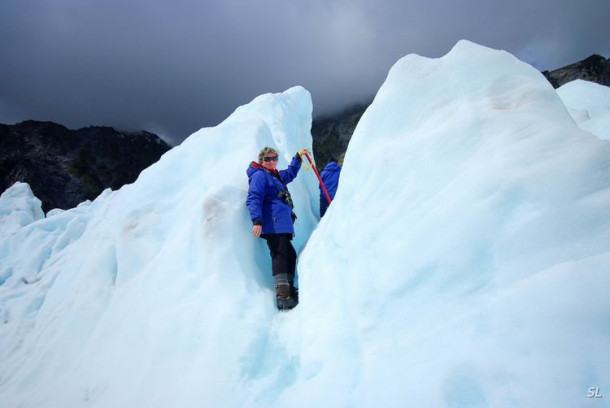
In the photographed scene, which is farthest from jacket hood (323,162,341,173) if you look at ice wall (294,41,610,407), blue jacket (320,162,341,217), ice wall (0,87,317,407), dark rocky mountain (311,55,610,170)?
dark rocky mountain (311,55,610,170)

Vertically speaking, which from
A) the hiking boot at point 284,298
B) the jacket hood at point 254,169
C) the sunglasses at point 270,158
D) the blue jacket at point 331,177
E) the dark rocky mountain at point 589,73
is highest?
the dark rocky mountain at point 589,73

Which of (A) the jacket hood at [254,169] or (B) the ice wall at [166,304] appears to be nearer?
(B) the ice wall at [166,304]

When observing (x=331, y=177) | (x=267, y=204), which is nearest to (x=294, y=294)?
(x=267, y=204)

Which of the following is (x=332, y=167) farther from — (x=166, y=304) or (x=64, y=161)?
(x=64, y=161)

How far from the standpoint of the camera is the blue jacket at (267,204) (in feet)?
10.8

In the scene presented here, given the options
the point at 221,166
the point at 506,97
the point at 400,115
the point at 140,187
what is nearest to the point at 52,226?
the point at 140,187

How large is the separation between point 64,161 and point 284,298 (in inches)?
4277

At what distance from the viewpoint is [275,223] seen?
3.34 metres

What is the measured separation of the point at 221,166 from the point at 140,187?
1455 millimetres

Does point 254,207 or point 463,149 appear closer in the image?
point 463,149

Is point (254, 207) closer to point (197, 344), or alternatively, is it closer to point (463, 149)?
point (197, 344)

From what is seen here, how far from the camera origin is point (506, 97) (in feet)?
7.97

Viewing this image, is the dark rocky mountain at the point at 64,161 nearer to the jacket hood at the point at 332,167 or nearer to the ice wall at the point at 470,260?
the jacket hood at the point at 332,167

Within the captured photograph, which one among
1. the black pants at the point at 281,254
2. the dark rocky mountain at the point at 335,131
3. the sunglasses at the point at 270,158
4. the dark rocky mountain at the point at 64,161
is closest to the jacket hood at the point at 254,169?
the sunglasses at the point at 270,158
